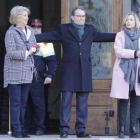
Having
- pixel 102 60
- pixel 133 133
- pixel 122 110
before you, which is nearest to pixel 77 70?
pixel 122 110

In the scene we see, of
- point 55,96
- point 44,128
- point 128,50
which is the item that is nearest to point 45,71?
point 44,128

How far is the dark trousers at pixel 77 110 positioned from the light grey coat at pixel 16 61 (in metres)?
0.61

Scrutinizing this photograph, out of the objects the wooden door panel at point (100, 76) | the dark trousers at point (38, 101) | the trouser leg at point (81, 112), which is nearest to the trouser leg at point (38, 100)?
the dark trousers at point (38, 101)

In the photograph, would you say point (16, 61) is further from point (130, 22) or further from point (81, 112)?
point (130, 22)

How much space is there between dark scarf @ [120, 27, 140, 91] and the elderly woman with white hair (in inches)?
51.1

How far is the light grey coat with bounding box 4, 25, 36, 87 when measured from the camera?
858 centimetres

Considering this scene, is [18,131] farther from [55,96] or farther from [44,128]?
[55,96]

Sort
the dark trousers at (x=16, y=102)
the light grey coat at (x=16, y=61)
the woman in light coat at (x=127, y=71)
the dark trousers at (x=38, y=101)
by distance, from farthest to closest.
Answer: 1. the dark trousers at (x=38, y=101)
2. the woman in light coat at (x=127, y=71)
3. the dark trousers at (x=16, y=102)
4. the light grey coat at (x=16, y=61)

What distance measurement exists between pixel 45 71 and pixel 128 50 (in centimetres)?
153

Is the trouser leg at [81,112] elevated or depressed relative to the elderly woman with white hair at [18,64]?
depressed

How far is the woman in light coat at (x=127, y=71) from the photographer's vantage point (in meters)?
8.80

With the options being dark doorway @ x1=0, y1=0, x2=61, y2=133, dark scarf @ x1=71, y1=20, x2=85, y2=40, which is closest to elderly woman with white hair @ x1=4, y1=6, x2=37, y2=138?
dark scarf @ x1=71, y1=20, x2=85, y2=40

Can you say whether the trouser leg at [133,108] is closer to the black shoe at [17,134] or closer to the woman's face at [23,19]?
the black shoe at [17,134]

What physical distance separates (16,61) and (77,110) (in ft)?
3.77
